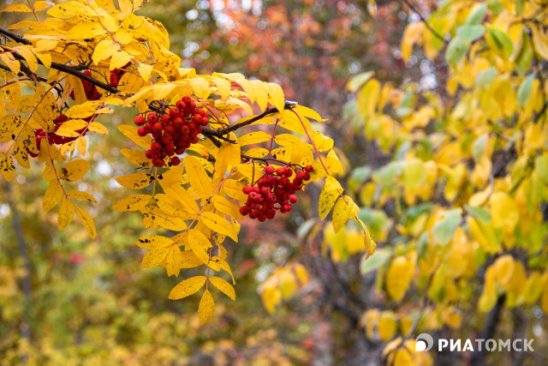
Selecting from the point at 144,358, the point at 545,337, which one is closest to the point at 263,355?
the point at 144,358

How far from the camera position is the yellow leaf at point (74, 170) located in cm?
118

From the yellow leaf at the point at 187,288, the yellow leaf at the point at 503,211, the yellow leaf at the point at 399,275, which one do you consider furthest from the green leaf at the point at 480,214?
the yellow leaf at the point at 187,288

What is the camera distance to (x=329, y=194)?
3.56ft

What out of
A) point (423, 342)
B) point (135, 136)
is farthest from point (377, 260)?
point (135, 136)

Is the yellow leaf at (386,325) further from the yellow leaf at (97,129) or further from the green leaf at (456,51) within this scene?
the yellow leaf at (97,129)

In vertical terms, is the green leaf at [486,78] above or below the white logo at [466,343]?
above

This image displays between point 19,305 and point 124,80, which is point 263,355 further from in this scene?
point 124,80

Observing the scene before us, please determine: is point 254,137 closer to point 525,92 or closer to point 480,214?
point 480,214

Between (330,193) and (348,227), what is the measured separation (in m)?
2.24

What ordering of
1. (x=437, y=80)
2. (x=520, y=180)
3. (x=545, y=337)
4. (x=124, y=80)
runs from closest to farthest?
(x=124, y=80) → (x=520, y=180) → (x=437, y=80) → (x=545, y=337)

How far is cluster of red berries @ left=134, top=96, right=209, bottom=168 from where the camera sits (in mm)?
966

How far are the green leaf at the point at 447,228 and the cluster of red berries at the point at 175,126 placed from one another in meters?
1.23

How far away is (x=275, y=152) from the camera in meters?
1.14

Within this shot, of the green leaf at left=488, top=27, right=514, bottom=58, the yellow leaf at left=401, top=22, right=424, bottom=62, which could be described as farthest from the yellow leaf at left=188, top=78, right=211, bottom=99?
the yellow leaf at left=401, top=22, right=424, bottom=62
